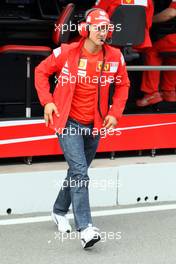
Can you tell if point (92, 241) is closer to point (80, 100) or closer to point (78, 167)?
point (78, 167)

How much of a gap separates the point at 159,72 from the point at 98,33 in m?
2.44

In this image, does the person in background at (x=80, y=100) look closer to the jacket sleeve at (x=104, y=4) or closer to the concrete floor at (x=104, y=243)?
the concrete floor at (x=104, y=243)

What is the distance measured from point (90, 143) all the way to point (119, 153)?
1691 millimetres

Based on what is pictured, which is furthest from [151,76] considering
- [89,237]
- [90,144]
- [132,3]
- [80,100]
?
[89,237]

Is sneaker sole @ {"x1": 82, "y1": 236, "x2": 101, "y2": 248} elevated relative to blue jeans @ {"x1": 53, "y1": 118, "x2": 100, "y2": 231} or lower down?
lower down

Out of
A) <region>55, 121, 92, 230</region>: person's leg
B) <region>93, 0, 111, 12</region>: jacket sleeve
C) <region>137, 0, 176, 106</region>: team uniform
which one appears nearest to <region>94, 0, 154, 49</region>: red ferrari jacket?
<region>93, 0, 111, 12</region>: jacket sleeve

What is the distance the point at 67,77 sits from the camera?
14.4 feet

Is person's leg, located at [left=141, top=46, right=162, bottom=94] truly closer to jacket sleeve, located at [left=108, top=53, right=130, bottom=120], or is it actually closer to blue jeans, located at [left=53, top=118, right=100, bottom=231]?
jacket sleeve, located at [left=108, top=53, right=130, bottom=120]

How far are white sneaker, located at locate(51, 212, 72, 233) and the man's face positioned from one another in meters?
1.40

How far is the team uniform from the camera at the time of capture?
21.4ft

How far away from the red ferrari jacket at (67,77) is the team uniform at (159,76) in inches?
81.5

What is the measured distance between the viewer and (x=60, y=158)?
600 centimetres
